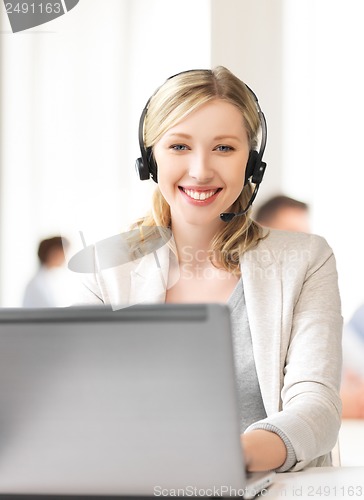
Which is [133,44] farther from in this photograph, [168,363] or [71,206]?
[168,363]

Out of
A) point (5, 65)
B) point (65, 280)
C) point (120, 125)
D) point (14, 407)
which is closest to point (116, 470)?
point (14, 407)

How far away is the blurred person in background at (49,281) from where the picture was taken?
2748mm

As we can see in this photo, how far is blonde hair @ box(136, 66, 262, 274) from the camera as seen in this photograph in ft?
4.28

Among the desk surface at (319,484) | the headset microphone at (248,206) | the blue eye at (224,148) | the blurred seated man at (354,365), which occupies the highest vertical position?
the blue eye at (224,148)

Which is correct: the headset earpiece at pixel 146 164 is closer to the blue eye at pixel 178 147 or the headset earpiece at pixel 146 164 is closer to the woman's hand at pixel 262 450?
the blue eye at pixel 178 147

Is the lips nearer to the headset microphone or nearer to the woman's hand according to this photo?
the headset microphone

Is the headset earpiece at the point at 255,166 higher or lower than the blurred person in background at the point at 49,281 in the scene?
higher

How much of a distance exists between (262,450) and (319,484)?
0.08 meters

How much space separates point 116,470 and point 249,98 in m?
0.91

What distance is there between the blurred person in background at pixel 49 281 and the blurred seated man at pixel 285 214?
81cm

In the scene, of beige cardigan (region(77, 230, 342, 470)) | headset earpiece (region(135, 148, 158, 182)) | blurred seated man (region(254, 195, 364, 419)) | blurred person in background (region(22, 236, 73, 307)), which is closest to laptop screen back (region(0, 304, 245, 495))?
beige cardigan (region(77, 230, 342, 470))

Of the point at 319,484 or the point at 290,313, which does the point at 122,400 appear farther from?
the point at 290,313

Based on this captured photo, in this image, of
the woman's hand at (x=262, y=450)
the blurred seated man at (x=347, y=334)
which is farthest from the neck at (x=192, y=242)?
the blurred seated man at (x=347, y=334)

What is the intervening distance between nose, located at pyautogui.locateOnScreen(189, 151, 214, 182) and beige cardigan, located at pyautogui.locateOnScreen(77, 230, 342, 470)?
165mm
